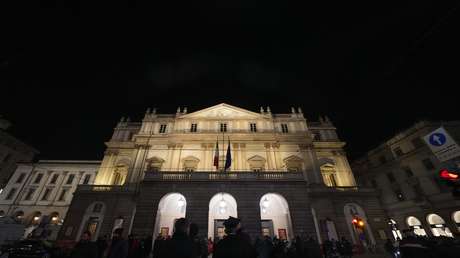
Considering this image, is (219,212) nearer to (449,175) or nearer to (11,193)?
(449,175)

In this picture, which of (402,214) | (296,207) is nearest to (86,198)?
(296,207)

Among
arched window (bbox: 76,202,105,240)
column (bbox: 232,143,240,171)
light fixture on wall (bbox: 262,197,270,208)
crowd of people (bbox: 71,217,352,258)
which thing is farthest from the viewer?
column (bbox: 232,143,240,171)

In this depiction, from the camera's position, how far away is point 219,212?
64.6 feet

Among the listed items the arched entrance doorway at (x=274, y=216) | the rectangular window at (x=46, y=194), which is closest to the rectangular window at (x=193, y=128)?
the arched entrance doorway at (x=274, y=216)

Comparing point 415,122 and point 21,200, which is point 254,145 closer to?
point 415,122

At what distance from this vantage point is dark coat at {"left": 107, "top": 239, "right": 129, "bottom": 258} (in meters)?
6.34

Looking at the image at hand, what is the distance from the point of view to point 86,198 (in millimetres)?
21625

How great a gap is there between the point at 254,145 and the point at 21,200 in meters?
39.4

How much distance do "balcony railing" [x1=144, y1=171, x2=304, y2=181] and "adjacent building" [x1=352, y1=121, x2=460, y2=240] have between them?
54.0 feet

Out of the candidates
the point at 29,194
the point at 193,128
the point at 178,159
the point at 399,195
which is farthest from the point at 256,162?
the point at 29,194

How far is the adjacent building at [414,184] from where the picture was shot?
2188 cm

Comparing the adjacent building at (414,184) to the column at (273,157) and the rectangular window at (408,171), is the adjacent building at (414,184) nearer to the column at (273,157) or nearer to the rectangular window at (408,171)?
the rectangular window at (408,171)

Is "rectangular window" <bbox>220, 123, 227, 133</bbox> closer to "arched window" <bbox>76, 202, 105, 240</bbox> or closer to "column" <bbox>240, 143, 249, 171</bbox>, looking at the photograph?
"column" <bbox>240, 143, 249, 171</bbox>

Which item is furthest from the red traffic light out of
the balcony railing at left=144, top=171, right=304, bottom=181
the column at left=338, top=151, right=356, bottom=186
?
the column at left=338, top=151, right=356, bottom=186
